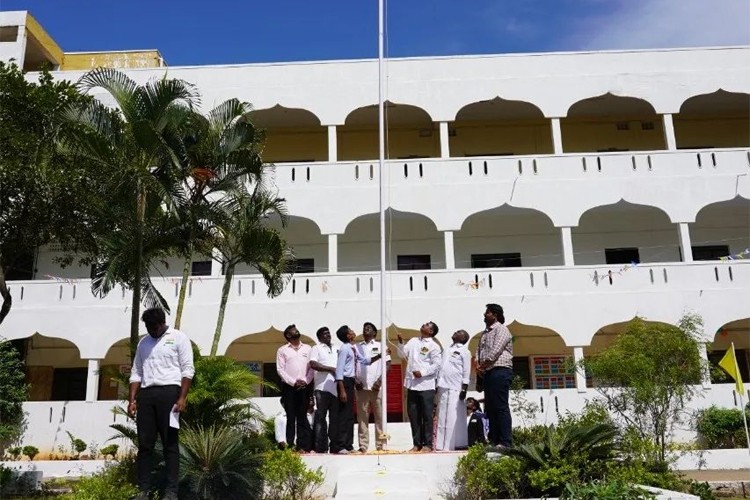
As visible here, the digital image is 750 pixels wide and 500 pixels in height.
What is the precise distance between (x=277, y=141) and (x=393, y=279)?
7.61m

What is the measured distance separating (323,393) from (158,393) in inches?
146

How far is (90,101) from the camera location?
39.9ft

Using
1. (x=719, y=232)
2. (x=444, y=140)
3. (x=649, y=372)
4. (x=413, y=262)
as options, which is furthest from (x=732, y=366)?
(x=444, y=140)

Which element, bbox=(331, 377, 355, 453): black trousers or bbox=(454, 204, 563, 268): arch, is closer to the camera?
bbox=(331, 377, 355, 453): black trousers

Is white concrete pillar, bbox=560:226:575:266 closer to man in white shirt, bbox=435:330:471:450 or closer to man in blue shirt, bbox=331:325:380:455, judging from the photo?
man in white shirt, bbox=435:330:471:450

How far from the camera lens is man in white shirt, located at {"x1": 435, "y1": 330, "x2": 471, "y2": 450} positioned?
1004 cm

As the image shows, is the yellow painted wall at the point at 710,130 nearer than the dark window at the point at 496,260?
No

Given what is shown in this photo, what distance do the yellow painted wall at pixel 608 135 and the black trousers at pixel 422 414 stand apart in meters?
16.3

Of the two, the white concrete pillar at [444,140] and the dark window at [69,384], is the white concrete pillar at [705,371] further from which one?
the dark window at [69,384]

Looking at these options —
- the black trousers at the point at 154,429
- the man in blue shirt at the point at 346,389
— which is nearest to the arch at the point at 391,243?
the man in blue shirt at the point at 346,389

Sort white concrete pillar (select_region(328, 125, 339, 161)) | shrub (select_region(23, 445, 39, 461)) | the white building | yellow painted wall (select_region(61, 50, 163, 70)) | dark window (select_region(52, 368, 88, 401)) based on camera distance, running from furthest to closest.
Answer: yellow painted wall (select_region(61, 50, 163, 70))
dark window (select_region(52, 368, 88, 401))
white concrete pillar (select_region(328, 125, 339, 161))
the white building
shrub (select_region(23, 445, 39, 461))

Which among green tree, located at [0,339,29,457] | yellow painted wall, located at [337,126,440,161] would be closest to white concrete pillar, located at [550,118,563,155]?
yellow painted wall, located at [337,126,440,161]

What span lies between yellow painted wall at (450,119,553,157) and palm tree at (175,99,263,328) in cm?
1141

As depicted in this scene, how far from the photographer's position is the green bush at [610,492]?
6219mm
